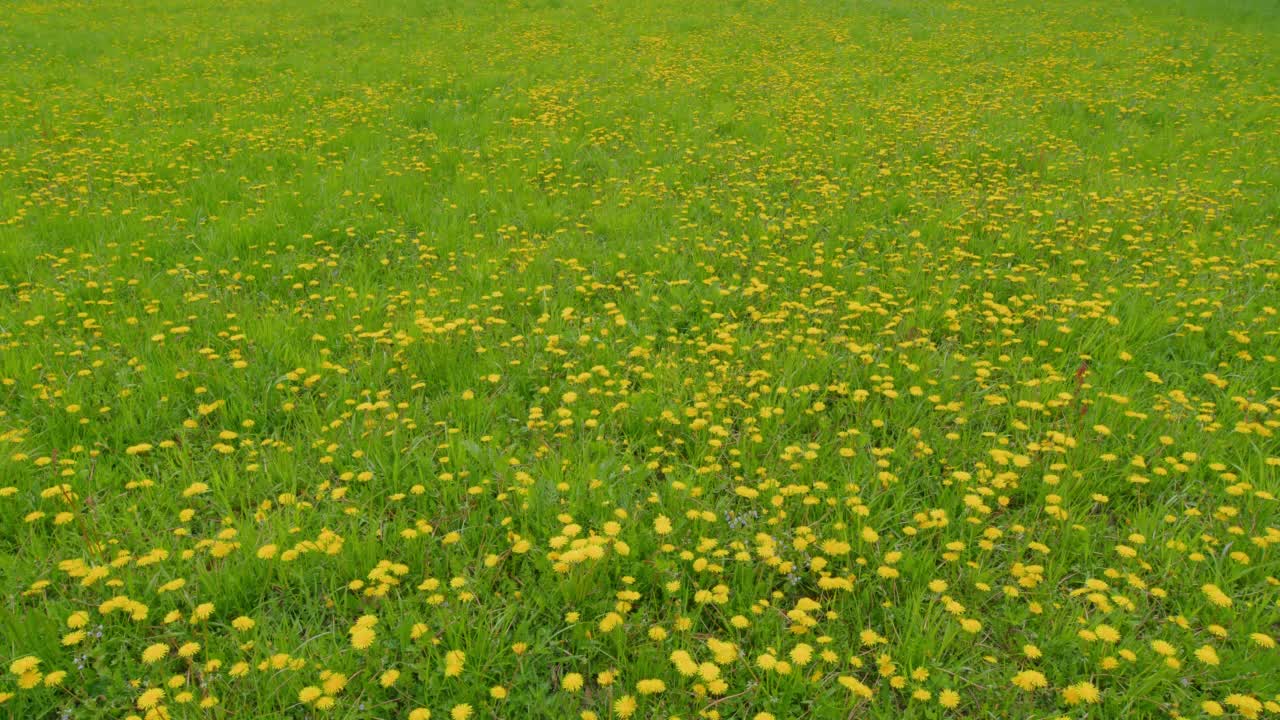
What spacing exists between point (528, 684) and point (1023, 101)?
10767mm

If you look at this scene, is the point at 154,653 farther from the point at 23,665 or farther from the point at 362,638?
the point at 362,638

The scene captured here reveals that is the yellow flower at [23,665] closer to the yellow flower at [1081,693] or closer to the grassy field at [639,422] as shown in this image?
the grassy field at [639,422]

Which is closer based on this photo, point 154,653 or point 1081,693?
point 1081,693

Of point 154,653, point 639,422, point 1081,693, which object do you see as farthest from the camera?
point 639,422

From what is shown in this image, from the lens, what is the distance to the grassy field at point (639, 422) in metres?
2.48

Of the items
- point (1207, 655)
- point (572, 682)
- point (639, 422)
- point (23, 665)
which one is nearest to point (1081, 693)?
point (1207, 655)

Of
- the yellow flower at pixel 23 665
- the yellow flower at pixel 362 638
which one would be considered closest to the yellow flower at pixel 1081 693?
the yellow flower at pixel 362 638

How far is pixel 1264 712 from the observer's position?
237 centimetres

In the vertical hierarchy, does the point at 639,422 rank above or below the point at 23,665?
below

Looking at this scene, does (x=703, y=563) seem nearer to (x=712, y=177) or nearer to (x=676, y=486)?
(x=676, y=486)

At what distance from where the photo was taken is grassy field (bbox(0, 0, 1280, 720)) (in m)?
2.48

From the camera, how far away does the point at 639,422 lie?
3812 mm

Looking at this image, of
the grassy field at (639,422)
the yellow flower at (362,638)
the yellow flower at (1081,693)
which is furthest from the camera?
the grassy field at (639,422)

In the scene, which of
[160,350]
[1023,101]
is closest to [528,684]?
[160,350]
